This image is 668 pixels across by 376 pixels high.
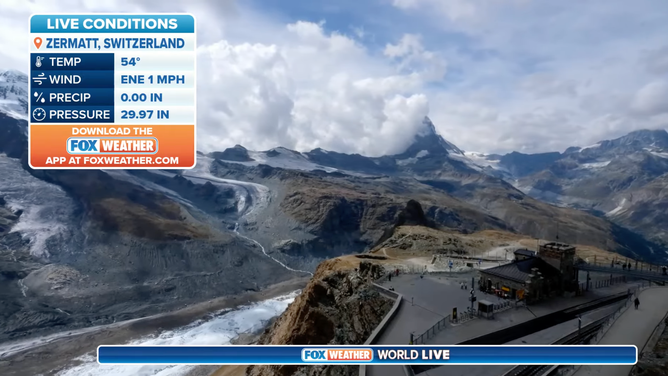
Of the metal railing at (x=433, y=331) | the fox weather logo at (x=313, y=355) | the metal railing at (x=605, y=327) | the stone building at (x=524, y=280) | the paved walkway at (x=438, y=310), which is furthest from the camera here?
the stone building at (x=524, y=280)

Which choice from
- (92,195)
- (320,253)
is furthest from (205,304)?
(92,195)

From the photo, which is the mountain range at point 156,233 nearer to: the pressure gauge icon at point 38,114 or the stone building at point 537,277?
the stone building at point 537,277

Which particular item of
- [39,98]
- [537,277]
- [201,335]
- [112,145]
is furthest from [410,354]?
[201,335]

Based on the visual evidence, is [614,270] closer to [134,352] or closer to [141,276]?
[134,352]

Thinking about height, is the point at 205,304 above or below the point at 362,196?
below

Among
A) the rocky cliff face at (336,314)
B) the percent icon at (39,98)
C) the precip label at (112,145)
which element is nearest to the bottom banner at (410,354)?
the precip label at (112,145)

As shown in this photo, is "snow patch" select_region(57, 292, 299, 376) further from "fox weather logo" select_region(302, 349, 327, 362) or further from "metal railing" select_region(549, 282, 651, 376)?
"fox weather logo" select_region(302, 349, 327, 362)
